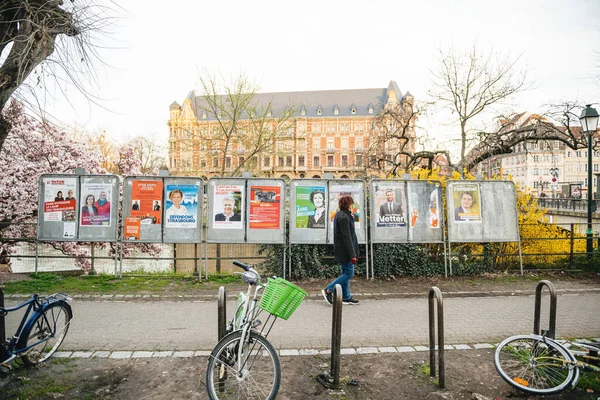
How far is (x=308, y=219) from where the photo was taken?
31.0ft

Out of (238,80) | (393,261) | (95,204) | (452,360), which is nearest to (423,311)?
(452,360)

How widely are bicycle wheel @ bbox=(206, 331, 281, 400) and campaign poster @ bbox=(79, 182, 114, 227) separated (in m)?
6.82

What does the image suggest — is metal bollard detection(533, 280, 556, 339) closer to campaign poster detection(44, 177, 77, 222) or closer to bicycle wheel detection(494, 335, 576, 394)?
bicycle wheel detection(494, 335, 576, 394)

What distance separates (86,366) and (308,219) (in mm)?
5718

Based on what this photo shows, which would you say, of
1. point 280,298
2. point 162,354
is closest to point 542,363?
point 280,298

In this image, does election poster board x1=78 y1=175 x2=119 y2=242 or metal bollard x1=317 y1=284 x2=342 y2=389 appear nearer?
metal bollard x1=317 y1=284 x2=342 y2=389

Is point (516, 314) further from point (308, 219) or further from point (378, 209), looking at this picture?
point (308, 219)

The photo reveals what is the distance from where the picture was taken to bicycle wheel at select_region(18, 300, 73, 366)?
4.43m

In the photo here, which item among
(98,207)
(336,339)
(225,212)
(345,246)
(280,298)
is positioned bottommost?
(336,339)

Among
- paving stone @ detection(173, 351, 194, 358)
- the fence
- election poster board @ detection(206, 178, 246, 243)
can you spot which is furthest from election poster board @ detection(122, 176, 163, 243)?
paving stone @ detection(173, 351, 194, 358)

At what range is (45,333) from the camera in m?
4.70

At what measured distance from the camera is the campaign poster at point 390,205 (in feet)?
31.8

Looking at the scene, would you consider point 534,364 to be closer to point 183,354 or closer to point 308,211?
point 183,354

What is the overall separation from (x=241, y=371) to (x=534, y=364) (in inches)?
124
